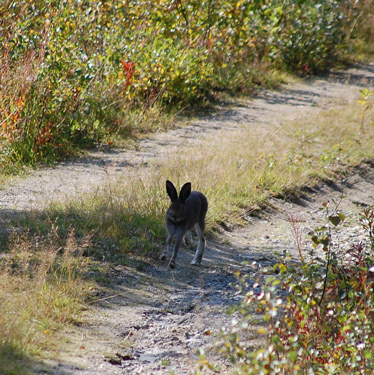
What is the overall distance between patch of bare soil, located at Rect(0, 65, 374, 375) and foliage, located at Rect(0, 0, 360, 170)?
0.82 m

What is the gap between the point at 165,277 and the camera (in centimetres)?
670

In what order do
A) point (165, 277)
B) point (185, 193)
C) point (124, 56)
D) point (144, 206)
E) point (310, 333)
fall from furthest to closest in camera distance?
point (124, 56) → point (144, 206) → point (165, 277) → point (185, 193) → point (310, 333)

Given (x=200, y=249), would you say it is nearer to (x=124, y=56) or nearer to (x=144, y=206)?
(x=144, y=206)

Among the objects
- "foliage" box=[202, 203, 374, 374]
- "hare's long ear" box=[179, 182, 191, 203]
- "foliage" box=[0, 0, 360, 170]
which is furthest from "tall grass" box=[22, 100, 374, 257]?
A: "foliage" box=[202, 203, 374, 374]

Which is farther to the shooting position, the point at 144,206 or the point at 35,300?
the point at 144,206

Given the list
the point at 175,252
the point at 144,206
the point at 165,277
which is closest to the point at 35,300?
the point at 165,277

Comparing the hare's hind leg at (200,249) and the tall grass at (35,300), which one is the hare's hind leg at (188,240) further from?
the tall grass at (35,300)

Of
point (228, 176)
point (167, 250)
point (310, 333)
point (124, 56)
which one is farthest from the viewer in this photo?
point (124, 56)

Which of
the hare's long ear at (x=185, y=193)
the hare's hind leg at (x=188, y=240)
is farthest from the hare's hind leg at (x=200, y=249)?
the hare's long ear at (x=185, y=193)

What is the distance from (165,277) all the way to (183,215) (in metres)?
0.68

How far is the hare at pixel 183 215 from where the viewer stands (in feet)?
21.7

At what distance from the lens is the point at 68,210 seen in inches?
305

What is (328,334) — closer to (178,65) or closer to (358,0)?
(178,65)

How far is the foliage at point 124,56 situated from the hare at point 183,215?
3946 mm
